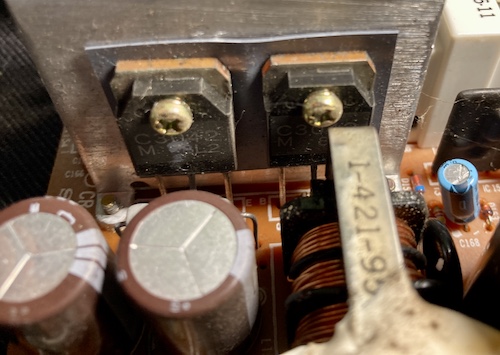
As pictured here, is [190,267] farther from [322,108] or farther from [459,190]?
[459,190]

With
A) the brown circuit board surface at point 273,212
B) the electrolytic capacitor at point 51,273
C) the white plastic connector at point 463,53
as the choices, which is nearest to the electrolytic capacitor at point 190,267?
the electrolytic capacitor at point 51,273

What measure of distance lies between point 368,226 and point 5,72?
1.30 metres

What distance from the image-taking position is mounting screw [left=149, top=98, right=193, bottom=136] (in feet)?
2.89

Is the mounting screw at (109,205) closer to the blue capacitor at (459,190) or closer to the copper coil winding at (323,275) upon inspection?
the copper coil winding at (323,275)

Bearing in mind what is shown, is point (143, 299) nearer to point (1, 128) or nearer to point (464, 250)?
point (464, 250)

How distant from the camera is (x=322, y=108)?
89 cm

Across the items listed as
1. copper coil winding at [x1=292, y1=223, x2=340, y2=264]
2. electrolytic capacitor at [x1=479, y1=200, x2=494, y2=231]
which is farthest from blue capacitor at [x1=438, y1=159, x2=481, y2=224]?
copper coil winding at [x1=292, y1=223, x2=340, y2=264]

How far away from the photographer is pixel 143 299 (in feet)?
2.46

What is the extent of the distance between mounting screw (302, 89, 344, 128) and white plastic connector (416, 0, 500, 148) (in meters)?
0.28

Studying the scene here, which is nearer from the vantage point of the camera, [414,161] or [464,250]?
[464,250]

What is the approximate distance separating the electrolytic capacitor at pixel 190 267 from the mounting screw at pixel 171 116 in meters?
0.12

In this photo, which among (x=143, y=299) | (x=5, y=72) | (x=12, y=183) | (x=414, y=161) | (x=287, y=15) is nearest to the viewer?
(x=143, y=299)

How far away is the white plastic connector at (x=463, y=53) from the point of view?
1044 millimetres

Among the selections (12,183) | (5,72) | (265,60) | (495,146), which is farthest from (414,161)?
(5,72)
